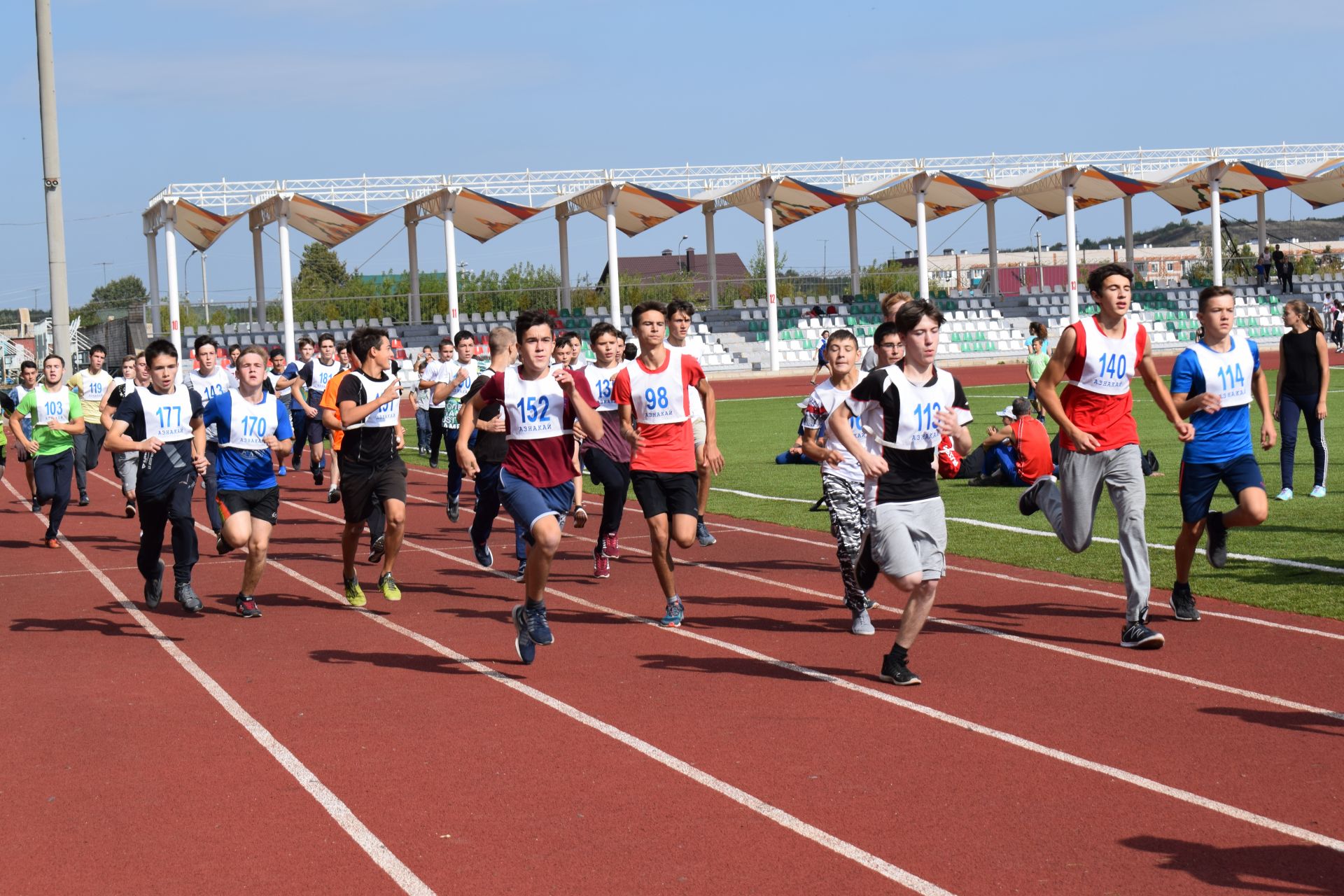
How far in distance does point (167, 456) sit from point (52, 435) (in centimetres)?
551

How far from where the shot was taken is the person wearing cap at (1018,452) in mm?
15211

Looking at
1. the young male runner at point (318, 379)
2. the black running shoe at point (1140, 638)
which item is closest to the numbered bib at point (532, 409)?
the black running shoe at point (1140, 638)

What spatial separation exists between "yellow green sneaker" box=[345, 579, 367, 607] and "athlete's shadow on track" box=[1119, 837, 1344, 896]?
20.9ft

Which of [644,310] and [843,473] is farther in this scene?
[843,473]

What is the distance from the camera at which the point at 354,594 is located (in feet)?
33.1

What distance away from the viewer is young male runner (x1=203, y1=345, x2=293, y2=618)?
9742mm

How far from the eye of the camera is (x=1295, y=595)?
→ 910 centimetres

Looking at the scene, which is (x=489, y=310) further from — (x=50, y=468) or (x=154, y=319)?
(x=50, y=468)

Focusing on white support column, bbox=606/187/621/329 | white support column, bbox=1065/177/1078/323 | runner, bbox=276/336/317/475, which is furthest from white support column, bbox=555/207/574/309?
runner, bbox=276/336/317/475

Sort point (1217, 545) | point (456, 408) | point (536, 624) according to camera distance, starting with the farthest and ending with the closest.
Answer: point (456, 408)
point (1217, 545)
point (536, 624)

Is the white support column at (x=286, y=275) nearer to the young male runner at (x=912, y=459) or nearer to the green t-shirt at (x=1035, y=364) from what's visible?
the green t-shirt at (x=1035, y=364)

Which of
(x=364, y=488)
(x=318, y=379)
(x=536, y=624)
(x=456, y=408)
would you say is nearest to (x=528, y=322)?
(x=536, y=624)

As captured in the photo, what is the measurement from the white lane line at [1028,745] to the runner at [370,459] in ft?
2.25

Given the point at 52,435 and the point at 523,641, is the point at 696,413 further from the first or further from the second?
the point at 52,435
